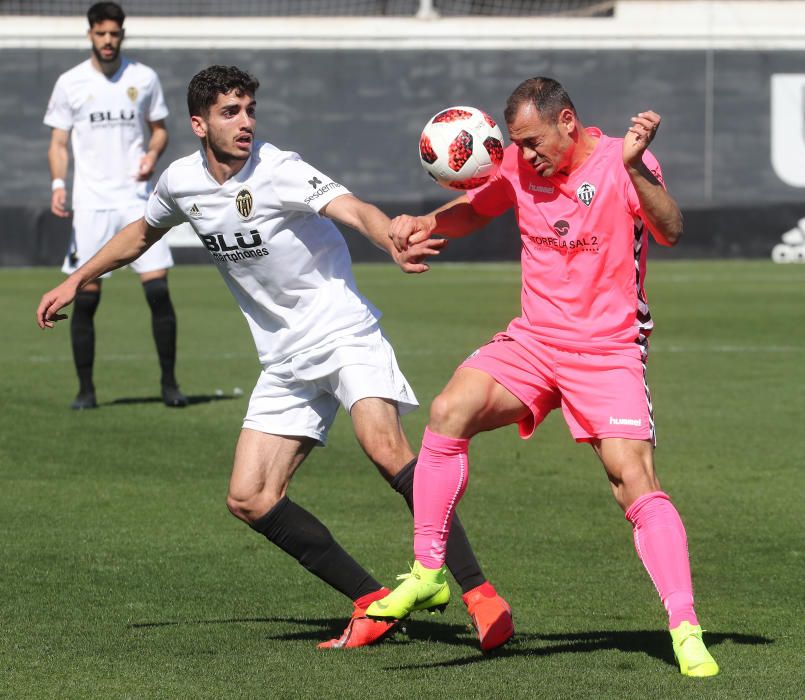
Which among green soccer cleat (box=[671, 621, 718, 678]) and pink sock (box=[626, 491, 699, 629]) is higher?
Answer: pink sock (box=[626, 491, 699, 629])

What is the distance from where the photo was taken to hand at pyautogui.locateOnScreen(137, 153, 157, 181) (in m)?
11.9

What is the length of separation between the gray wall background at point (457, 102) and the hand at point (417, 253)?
68.5 feet

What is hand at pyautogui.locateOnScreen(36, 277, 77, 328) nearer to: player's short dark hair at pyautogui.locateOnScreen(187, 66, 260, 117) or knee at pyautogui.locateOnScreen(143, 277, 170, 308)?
player's short dark hair at pyautogui.locateOnScreen(187, 66, 260, 117)

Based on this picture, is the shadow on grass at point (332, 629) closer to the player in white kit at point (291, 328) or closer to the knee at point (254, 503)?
the player in white kit at point (291, 328)

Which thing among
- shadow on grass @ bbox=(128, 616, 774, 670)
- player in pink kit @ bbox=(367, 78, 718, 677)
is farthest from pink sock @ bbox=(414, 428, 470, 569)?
shadow on grass @ bbox=(128, 616, 774, 670)

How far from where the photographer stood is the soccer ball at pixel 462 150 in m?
5.79

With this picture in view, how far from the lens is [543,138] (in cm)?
541

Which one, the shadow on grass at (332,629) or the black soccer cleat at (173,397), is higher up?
the shadow on grass at (332,629)

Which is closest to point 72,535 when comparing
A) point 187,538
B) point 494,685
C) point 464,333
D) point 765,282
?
point 187,538

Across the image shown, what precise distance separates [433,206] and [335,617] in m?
20.2

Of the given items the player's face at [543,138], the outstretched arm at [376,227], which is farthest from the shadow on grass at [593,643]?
the player's face at [543,138]

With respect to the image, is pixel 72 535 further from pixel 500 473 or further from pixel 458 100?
pixel 458 100

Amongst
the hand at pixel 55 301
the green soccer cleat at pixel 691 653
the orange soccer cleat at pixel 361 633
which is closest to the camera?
the green soccer cleat at pixel 691 653

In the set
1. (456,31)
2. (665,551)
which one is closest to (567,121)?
(665,551)
